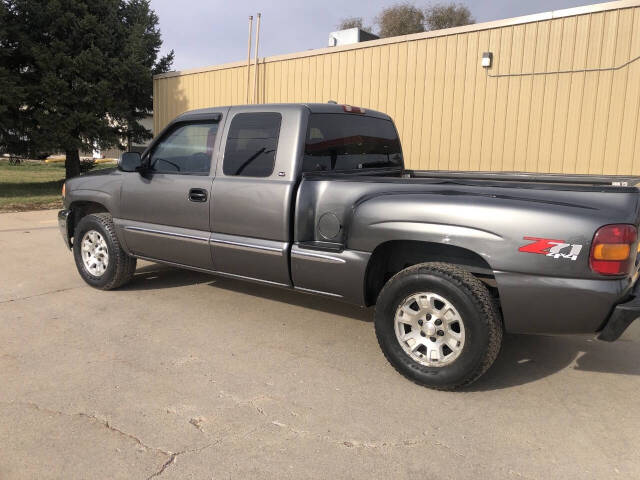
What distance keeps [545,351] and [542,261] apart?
1.45m

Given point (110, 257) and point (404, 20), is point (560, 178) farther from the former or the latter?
point (404, 20)

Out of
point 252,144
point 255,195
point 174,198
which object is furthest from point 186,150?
point 255,195

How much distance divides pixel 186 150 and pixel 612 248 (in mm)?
3554

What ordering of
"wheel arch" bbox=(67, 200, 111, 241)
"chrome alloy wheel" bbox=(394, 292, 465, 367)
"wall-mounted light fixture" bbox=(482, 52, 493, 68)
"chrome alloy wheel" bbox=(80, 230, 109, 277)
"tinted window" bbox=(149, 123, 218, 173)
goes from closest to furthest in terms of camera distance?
1. "chrome alloy wheel" bbox=(394, 292, 465, 367)
2. "tinted window" bbox=(149, 123, 218, 173)
3. "chrome alloy wheel" bbox=(80, 230, 109, 277)
4. "wheel arch" bbox=(67, 200, 111, 241)
5. "wall-mounted light fixture" bbox=(482, 52, 493, 68)

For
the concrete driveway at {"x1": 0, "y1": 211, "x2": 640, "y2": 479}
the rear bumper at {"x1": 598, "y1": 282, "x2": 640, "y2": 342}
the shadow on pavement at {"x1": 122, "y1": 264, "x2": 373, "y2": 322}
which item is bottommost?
the concrete driveway at {"x1": 0, "y1": 211, "x2": 640, "y2": 479}

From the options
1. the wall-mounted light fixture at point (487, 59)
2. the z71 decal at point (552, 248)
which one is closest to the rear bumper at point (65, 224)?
the z71 decal at point (552, 248)

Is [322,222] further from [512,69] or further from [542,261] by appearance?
[512,69]

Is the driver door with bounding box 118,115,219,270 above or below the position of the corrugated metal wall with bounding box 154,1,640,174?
below

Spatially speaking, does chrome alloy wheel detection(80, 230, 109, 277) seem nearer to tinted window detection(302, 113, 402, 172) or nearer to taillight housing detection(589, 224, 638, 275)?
tinted window detection(302, 113, 402, 172)

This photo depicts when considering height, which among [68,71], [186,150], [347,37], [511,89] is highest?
[347,37]

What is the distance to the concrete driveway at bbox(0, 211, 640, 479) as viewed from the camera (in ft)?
8.42

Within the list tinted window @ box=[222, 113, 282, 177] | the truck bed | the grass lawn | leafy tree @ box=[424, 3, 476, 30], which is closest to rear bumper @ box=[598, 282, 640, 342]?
the truck bed

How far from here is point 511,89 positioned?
8.82m

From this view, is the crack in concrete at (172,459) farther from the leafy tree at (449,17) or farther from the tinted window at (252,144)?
the leafy tree at (449,17)
